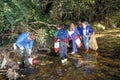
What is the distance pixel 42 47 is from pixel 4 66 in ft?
14.6

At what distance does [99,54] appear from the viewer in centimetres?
1698

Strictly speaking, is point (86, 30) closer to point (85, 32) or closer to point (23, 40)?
point (85, 32)

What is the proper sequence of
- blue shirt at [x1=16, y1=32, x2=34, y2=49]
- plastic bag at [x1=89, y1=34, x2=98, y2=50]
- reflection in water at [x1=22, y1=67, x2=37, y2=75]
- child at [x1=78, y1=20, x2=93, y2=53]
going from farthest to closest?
1. plastic bag at [x1=89, y1=34, x2=98, y2=50]
2. child at [x1=78, y1=20, x2=93, y2=53]
3. blue shirt at [x1=16, y1=32, x2=34, y2=49]
4. reflection in water at [x1=22, y1=67, x2=37, y2=75]

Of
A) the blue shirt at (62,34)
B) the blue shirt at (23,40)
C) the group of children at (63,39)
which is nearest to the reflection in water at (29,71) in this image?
the group of children at (63,39)

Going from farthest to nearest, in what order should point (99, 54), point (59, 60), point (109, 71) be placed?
point (99, 54) → point (59, 60) → point (109, 71)

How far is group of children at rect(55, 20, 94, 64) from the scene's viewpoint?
1481 centimetres

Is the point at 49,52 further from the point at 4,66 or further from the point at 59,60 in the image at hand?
the point at 4,66

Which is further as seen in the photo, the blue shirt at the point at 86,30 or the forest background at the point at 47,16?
the blue shirt at the point at 86,30

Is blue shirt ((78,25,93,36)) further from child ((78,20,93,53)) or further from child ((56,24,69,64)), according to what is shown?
child ((56,24,69,64))

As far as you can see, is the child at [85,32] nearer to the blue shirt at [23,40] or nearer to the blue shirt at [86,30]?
the blue shirt at [86,30]

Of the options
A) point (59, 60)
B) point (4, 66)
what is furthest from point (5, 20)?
point (59, 60)

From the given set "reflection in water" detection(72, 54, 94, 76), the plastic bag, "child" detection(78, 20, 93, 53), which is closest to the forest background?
"child" detection(78, 20, 93, 53)

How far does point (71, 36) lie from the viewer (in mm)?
16250

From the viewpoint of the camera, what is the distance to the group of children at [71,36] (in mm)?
14812
